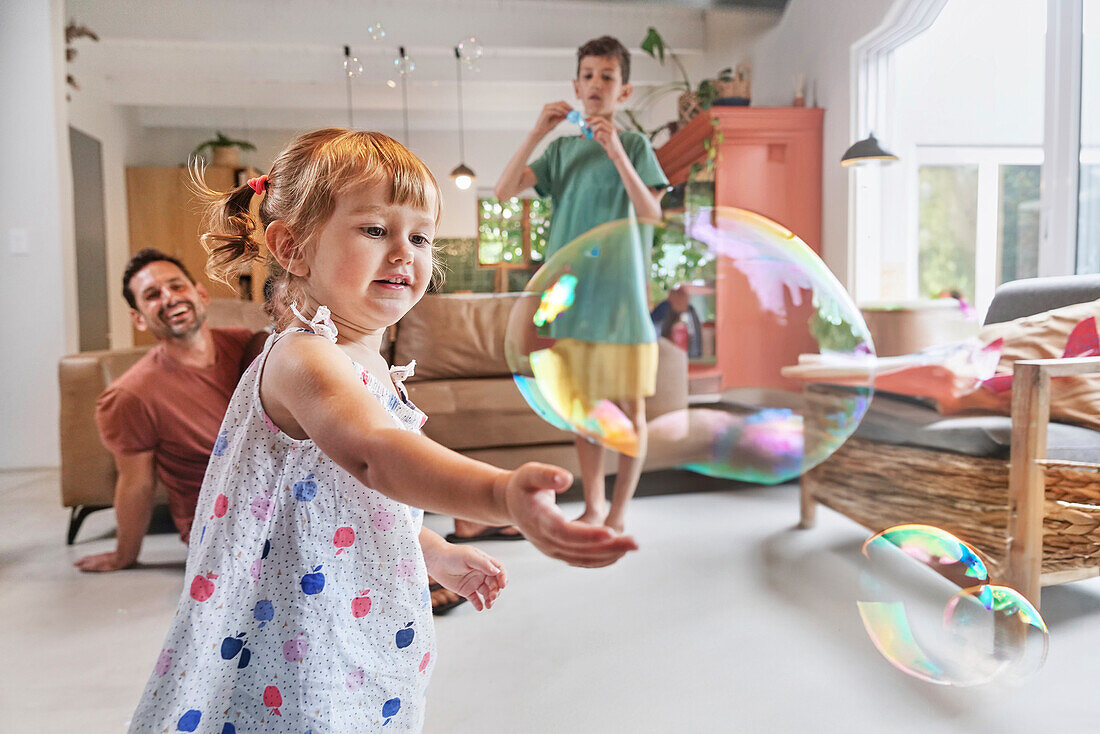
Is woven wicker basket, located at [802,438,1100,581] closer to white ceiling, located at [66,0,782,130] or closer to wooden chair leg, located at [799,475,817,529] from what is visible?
wooden chair leg, located at [799,475,817,529]

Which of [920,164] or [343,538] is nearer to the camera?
[343,538]

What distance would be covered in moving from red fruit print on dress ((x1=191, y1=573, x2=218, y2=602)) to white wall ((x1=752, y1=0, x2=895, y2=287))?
3.13 m

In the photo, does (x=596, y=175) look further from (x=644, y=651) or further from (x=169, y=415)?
(x=169, y=415)

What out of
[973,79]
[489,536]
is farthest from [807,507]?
[973,79]

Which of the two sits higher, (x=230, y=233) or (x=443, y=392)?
(x=230, y=233)

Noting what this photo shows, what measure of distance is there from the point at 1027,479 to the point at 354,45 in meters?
4.84

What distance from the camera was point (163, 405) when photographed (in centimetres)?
183

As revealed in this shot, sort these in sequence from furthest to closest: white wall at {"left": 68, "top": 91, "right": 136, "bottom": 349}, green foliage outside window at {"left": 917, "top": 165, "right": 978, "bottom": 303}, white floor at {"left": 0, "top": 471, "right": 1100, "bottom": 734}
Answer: white wall at {"left": 68, "top": 91, "right": 136, "bottom": 349}
green foliage outside window at {"left": 917, "top": 165, "right": 978, "bottom": 303}
white floor at {"left": 0, "top": 471, "right": 1100, "bottom": 734}

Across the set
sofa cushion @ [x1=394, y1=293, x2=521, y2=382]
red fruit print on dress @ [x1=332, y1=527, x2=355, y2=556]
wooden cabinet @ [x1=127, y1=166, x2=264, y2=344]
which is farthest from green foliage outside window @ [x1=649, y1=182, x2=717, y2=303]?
wooden cabinet @ [x1=127, y1=166, x2=264, y2=344]

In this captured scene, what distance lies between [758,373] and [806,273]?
15cm

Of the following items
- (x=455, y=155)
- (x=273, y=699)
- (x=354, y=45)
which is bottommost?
(x=273, y=699)

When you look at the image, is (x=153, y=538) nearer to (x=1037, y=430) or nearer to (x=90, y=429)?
(x=90, y=429)

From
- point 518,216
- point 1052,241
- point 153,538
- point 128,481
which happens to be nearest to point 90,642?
point 128,481

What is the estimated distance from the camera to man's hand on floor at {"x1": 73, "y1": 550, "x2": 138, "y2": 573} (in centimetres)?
190
